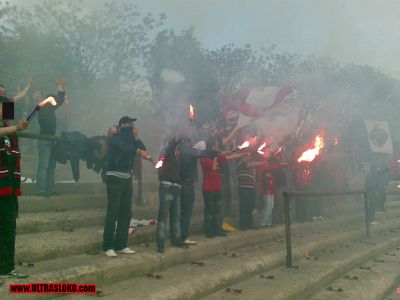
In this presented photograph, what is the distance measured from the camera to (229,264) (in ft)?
19.5

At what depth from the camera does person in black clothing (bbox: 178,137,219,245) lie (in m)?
6.98

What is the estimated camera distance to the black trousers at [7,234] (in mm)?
4305

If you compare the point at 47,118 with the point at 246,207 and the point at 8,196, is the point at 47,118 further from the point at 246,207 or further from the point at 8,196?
the point at 246,207

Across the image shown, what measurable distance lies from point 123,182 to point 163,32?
14.7 metres

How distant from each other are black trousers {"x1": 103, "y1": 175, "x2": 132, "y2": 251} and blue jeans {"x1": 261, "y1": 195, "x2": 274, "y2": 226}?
393 cm

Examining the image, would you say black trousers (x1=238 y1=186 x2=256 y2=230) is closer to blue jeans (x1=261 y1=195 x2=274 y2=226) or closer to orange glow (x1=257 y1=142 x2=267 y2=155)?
blue jeans (x1=261 y1=195 x2=274 y2=226)

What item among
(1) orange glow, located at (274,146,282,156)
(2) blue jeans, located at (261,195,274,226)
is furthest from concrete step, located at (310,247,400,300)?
(1) orange glow, located at (274,146,282,156)

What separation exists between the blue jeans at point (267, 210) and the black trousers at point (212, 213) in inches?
68.7

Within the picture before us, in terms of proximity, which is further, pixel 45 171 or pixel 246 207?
pixel 246 207

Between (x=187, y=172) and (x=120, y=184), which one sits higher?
(x=187, y=172)

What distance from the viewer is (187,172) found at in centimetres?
714

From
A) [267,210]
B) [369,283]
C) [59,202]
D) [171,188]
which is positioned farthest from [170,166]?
[369,283]

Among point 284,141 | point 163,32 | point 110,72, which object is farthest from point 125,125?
point 110,72

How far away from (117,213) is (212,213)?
2.20 metres
